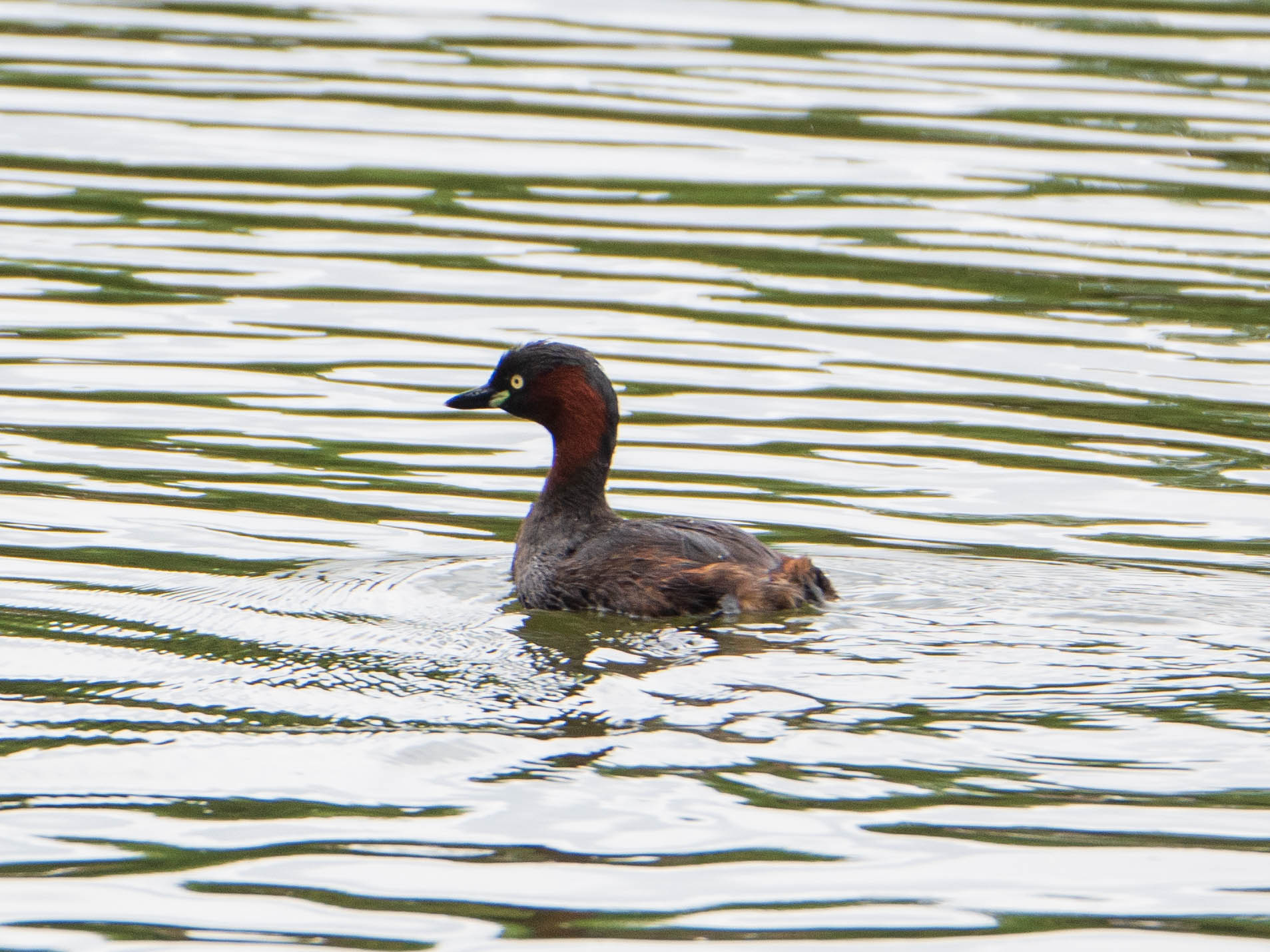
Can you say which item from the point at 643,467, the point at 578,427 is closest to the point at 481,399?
the point at 578,427

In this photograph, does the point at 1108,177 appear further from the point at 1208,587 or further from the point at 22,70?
the point at 22,70

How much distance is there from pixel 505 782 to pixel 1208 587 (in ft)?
10.5

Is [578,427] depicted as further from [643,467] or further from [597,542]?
[643,467]

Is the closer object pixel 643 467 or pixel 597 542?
pixel 597 542

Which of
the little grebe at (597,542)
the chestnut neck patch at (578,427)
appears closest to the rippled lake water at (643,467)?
the little grebe at (597,542)

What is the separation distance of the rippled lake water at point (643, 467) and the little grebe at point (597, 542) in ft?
0.44

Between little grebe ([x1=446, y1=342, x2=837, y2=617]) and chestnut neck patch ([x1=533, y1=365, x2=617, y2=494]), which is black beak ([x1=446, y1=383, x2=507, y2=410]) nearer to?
little grebe ([x1=446, y1=342, x2=837, y2=617])

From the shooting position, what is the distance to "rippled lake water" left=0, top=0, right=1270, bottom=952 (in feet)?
17.7

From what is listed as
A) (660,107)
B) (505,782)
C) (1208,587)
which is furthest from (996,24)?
(505,782)

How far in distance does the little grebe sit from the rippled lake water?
0.13 m

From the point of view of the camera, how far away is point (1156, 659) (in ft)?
22.6

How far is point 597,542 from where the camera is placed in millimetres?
7973

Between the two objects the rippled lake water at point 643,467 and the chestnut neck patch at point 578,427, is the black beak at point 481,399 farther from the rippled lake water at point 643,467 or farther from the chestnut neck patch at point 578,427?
the rippled lake water at point 643,467

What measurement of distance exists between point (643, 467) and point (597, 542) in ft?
5.38
